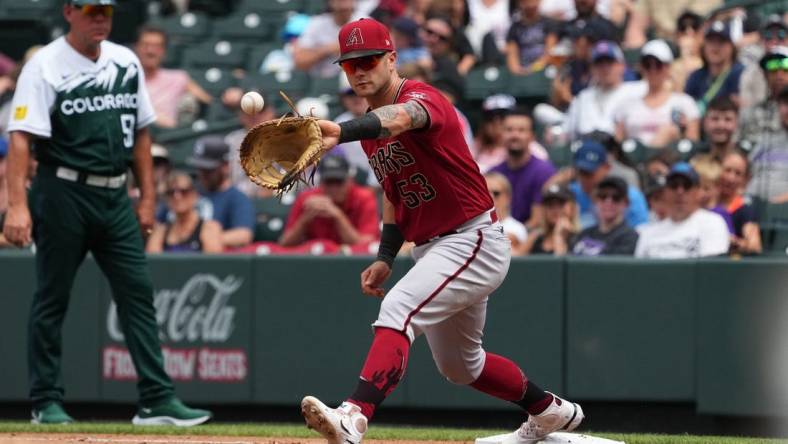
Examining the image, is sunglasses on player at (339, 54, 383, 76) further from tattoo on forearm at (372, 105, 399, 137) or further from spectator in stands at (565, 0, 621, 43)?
spectator in stands at (565, 0, 621, 43)

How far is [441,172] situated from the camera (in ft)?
17.1

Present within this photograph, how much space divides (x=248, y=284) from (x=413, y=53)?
3156mm

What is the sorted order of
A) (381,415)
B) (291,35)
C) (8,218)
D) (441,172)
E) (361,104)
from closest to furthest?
(441,172) < (8,218) < (381,415) < (361,104) < (291,35)

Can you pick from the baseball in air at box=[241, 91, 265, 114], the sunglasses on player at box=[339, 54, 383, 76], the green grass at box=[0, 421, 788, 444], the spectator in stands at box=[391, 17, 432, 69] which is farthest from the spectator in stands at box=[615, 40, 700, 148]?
the baseball in air at box=[241, 91, 265, 114]

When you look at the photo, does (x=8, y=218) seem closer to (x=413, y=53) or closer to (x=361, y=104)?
(x=361, y=104)

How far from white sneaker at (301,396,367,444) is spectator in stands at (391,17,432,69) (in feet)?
22.2

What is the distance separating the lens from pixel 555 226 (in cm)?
896

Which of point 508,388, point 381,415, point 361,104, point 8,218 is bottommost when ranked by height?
point 381,415

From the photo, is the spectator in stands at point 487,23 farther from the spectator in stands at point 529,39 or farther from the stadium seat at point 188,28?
the stadium seat at point 188,28

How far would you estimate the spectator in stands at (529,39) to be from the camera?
11547 mm

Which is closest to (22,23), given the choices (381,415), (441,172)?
(381,415)

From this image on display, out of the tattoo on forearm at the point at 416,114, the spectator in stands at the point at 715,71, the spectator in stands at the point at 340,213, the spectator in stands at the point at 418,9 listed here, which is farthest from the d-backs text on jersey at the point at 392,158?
the spectator in stands at the point at 418,9

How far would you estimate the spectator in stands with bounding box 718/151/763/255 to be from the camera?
8.38 m

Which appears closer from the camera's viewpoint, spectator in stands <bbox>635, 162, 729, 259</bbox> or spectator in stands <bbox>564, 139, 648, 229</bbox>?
spectator in stands <bbox>635, 162, 729, 259</bbox>
